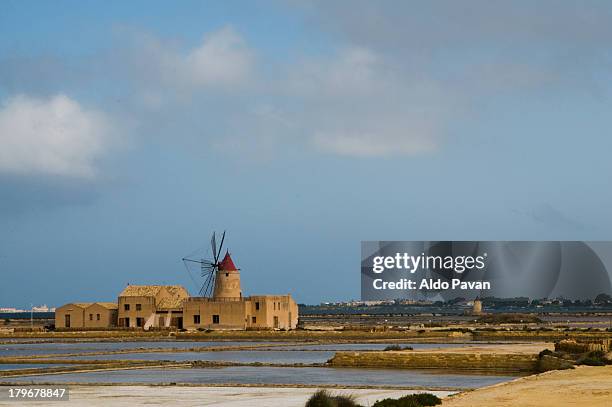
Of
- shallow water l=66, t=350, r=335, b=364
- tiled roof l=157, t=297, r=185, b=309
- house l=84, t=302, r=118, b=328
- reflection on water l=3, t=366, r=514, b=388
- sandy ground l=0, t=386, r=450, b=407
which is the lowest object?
shallow water l=66, t=350, r=335, b=364

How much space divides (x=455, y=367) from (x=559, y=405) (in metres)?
16.5

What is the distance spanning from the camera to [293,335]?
204 ft

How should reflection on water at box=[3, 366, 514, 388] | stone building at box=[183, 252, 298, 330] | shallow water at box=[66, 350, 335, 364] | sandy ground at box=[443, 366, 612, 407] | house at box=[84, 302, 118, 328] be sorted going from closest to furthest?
sandy ground at box=[443, 366, 612, 407]
reflection on water at box=[3, 366, 514, 388]
shallow water at box=[66, 350, 335, 364]
stone building at box=[183, 252, 298, 330]
house at box=[84, 302, 118, 328]

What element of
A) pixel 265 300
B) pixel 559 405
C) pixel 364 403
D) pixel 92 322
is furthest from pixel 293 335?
pixel 559 405

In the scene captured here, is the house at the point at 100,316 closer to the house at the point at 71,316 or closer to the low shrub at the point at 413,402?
the house at the point at 71,316

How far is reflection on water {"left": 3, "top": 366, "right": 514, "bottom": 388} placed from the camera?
91.5ft

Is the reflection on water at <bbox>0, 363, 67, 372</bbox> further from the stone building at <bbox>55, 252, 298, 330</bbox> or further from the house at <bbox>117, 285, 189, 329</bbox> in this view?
the house at <bbox>117, 285, 189, 329</bbox>

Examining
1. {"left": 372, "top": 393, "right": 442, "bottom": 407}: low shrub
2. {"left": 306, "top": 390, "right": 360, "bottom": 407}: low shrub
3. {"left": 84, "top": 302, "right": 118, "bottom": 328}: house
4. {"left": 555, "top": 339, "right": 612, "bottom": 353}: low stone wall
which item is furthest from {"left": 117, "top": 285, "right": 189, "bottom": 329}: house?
{"left": 372, "top": 393, "right": 442, "bottom": 407}: low shrub

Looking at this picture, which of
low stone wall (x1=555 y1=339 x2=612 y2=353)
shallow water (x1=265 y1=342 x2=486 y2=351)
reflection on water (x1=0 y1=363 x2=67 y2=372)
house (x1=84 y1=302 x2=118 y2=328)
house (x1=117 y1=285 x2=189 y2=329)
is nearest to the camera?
low stone wall (x1=555 y1=339 x2=612 y2=353)

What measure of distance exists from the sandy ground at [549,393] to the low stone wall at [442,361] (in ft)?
30.3

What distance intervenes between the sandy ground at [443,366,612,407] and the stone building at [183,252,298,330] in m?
42.8

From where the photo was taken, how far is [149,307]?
227ft

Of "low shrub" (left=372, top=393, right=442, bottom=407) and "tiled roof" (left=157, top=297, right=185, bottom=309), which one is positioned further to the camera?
"tiled roof" (left=157, top=297, right=185, bottom=309)

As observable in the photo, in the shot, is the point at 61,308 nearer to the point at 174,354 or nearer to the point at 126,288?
the point at 126,288
